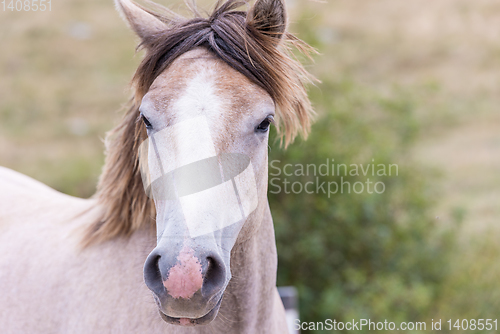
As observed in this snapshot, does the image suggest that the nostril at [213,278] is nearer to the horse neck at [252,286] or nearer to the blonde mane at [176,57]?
the horse neck at [252,286]

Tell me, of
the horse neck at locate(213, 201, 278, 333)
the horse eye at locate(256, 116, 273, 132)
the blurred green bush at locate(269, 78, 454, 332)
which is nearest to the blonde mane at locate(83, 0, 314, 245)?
the horse eye at locate(256, 116, 273, 132)

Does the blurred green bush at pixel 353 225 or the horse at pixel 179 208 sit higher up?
the horse at pixel 179 208

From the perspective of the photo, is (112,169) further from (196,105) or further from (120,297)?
(196,105)

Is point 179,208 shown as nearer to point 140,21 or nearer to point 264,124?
point 264,124

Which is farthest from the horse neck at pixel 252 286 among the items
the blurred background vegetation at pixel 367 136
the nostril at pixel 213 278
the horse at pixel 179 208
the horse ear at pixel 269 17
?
the blurred background vegetation at pixel 367 136

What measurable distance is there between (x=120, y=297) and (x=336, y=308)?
333 cm

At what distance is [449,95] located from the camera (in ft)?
40.8

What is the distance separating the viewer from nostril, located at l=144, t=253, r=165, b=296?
138 cm

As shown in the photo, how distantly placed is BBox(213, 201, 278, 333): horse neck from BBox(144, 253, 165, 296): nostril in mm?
488

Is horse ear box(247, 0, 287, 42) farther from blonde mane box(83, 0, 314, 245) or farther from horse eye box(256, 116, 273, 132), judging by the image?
horse eye box(256, 116, 273, 132)

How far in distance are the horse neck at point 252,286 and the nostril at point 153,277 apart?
49cm

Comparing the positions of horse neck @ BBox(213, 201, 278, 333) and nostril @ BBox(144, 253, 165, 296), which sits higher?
nostril @ BBox(144, 253, 165, 296)

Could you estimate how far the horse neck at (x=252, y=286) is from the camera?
188cm

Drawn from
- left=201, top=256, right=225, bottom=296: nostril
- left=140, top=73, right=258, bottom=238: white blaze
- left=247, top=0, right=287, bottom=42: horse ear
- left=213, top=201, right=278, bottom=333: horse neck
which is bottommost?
left=213, top=201, right=278, bottom=333: horse neck
